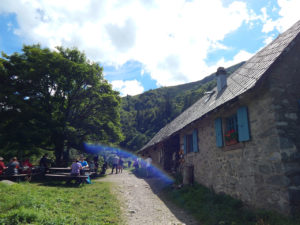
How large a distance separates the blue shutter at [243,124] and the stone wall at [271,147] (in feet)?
0.37

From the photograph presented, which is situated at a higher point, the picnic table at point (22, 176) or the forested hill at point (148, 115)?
the forested hill at point (148, 115)

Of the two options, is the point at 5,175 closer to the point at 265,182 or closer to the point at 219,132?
the point at 219,132

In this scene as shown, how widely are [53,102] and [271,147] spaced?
16.6m

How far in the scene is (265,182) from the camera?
5.50 meters

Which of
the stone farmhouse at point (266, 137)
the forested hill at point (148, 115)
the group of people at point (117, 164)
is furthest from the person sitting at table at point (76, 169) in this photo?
the forested hill at point (148, 115)

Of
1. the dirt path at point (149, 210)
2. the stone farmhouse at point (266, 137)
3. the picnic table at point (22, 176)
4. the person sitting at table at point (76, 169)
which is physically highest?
the stone farmhouse at point (266, 137)

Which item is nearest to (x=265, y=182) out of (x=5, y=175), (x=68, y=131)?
(x=5, y=175)

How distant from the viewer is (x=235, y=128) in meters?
7.25

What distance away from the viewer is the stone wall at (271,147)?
5066mm

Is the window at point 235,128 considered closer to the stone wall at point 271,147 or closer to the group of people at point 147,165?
the stone wall at point 271,147

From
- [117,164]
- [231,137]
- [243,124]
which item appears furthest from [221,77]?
[117,164]

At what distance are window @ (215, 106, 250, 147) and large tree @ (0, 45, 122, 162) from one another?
1179 centimetres

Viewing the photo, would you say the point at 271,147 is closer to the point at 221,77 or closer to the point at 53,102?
the point at 221,77

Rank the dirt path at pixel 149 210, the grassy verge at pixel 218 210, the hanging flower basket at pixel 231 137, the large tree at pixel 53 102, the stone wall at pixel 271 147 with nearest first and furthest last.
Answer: the grassy verge at pixel 218 210, the stone wall at pixel 271 147, the dirt path at pixel 149 210, the hanging flower basket at pixel 231 137, the large tree at pixel 53 102
